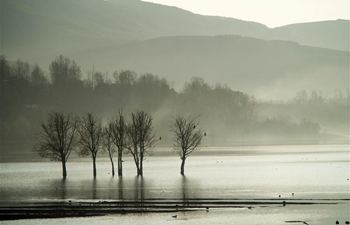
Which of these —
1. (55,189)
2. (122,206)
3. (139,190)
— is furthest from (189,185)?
(122,206)

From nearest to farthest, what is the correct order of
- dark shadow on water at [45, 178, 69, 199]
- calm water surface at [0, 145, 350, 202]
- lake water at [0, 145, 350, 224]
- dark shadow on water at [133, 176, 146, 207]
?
lake water at [0, 145, 350, 224], dark shadow on water at [133, 176, 146, 207], calm water surface at [0, 145, 350, 202], dark shadow on water at [45, 178, 69, 199]

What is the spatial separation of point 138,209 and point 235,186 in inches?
1157

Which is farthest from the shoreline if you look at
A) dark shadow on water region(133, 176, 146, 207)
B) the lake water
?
the lake water

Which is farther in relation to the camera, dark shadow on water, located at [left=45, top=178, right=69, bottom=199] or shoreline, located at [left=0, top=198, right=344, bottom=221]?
dark shadow on water, located at [left=45, top=178, right=69, bottom=199]

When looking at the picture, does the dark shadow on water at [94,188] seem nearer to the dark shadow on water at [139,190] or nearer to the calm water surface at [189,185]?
the calm water surface at [189,185]

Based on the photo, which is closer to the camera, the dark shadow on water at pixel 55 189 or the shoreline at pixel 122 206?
the shoreline at pixel 122 206

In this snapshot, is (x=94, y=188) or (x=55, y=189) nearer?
(x=55, y=189)

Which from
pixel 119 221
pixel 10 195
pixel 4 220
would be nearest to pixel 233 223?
pixel 119 221

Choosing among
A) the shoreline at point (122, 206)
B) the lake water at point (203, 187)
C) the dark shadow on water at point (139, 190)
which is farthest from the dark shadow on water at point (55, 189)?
the shoreline at point (122, 206)

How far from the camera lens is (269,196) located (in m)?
82.8

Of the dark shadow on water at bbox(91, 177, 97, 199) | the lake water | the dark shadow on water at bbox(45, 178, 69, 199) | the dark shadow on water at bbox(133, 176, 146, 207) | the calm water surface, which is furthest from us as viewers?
the dark shadow on water at bbox(45, 178, 69, 199)

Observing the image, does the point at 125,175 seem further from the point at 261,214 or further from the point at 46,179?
the point at 261,214

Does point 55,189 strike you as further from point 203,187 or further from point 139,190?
point 203,187

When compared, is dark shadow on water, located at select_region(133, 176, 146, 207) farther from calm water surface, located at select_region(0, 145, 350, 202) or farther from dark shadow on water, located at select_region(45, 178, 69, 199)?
dark shadow on water, located at select_region(45, 178, 69, 199)
